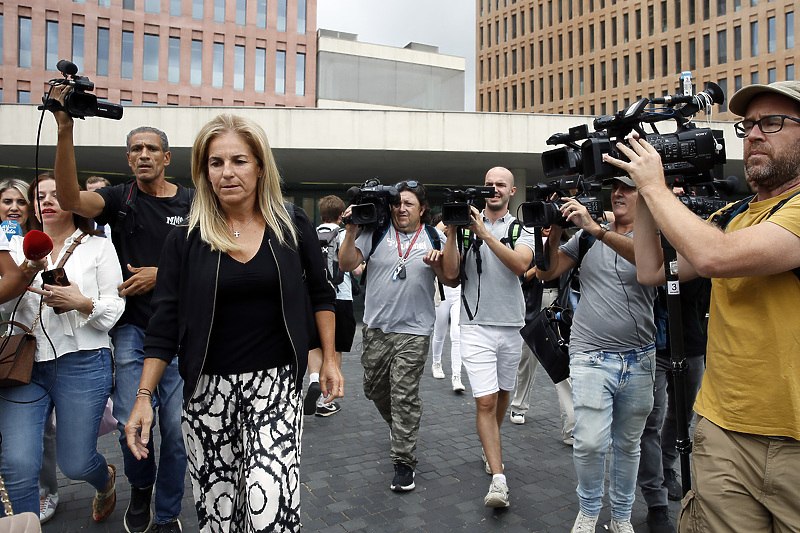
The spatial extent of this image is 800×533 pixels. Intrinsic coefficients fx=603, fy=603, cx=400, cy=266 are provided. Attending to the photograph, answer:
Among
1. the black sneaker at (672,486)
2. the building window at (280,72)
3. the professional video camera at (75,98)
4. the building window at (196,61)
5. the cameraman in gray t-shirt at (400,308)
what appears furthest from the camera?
the building window at (280,72)

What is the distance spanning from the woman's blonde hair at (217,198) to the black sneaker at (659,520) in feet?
9.00

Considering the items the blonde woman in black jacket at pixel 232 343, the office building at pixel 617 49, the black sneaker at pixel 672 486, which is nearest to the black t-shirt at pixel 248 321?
the blonde woman in black jacket at pixel 232 343

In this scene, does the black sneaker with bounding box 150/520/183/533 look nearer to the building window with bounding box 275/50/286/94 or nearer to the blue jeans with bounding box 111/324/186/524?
the blue jeans with bounding box 111/324/186/524

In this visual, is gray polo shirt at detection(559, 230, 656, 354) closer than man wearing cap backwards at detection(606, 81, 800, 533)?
No

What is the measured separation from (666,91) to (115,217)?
2513 inches

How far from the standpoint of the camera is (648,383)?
3.53 meters

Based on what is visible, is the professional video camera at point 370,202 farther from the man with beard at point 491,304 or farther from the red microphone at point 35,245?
the red microphone at point 35,245

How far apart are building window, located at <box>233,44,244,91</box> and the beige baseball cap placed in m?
50.9

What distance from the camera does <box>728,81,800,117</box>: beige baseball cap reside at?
2.02 meters

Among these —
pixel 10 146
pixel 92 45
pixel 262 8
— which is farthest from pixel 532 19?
pixel 10 146

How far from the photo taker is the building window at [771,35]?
1987 inches

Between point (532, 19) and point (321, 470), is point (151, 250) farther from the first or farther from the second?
point (532, 19)

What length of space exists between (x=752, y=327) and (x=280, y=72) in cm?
5162

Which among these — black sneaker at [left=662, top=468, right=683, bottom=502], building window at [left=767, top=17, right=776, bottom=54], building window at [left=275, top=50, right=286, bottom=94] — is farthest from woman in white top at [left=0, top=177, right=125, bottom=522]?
building window at [left=767, top=17, right=776, bottom=54]
